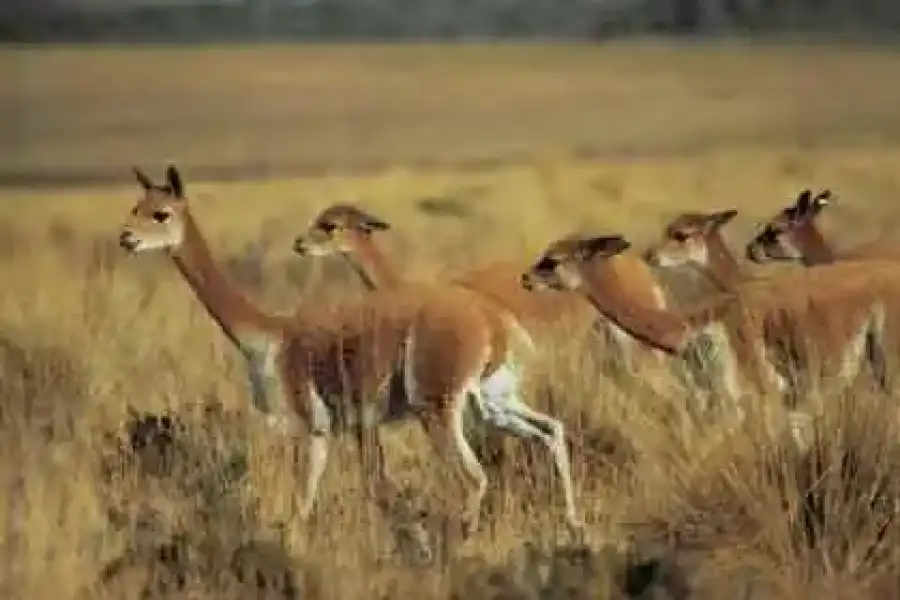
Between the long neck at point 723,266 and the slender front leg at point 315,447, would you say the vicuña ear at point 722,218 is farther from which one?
the slender front leg at point 315,447

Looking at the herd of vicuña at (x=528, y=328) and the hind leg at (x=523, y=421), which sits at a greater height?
the herd of vicuña at (x=528, y=328)

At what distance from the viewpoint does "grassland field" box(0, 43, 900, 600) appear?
177 cm

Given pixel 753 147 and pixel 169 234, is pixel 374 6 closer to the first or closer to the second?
pixel 169 234

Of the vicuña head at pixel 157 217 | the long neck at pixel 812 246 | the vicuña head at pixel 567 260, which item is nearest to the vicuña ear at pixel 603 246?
the vicuña head at pixel 567 260

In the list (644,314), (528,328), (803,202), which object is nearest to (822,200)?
(803,202)

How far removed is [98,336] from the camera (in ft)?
5.90

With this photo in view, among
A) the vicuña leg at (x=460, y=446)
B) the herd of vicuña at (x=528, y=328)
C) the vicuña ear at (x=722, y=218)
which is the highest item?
the vicuña ear at (x=722, y=218)

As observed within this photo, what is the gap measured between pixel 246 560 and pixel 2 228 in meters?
0.48

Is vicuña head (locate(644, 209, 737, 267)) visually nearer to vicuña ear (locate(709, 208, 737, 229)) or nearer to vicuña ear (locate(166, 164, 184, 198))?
vicuña ear (locate(709, 208, 737, 229))

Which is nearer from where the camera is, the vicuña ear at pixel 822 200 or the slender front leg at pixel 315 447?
the slender front leg at pixel 315 447

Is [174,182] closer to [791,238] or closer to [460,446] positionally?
[460,446]

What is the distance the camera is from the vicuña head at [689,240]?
1859mm

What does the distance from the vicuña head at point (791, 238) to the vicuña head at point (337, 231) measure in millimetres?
452

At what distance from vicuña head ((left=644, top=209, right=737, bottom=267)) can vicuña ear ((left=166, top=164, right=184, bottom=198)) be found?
56 cm
